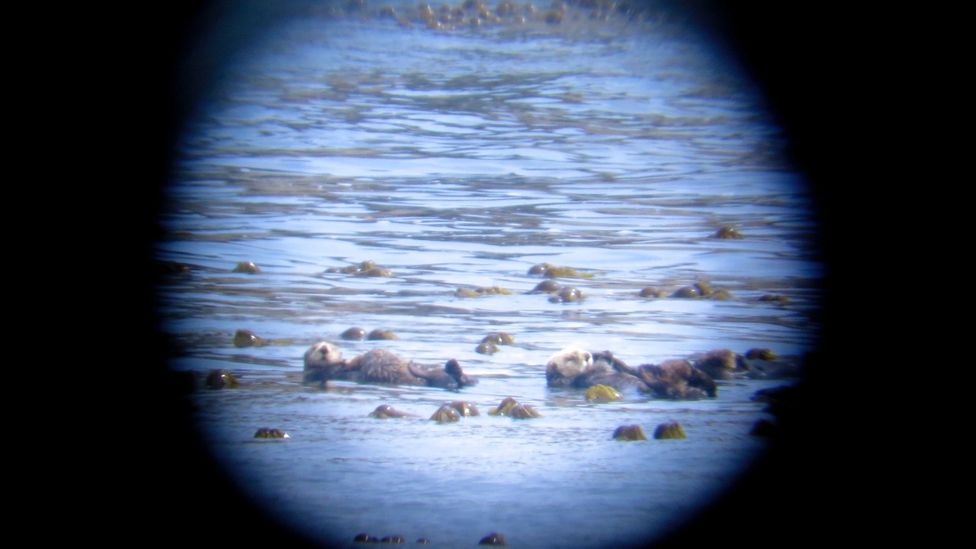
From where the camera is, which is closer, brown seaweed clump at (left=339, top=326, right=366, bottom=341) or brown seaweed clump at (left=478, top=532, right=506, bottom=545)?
brown seaweed clump at (left=478, top=532, right=506, bottom=545)

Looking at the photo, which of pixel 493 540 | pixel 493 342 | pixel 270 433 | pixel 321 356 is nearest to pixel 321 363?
pixel 321 356

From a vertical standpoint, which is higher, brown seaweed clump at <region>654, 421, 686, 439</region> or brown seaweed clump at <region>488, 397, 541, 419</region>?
brown seaweed clump at <region>488, 397, 541, 419</region>

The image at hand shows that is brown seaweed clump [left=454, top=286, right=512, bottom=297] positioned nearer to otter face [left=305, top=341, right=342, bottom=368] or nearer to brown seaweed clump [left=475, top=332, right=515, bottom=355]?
brown seaweed clump [left=475, top=332, right=515, bottom=355]

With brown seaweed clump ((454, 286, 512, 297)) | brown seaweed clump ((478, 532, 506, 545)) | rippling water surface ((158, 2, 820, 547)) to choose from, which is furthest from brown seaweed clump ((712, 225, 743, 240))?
brown seaweed clump ((478, 532, 506, 545))

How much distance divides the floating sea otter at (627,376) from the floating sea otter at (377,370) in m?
0.41

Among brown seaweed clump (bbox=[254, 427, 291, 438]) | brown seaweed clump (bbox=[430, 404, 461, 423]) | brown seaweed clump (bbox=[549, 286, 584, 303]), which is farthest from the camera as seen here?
brown seaweed clump (bbox=[549, 286, 584, 303])

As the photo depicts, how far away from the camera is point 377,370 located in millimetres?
4379

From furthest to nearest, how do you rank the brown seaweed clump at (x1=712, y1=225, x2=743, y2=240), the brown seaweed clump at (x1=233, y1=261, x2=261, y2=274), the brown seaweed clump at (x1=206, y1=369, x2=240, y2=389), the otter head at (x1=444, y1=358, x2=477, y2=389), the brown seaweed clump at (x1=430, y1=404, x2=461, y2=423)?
the brown seaweed clump at (x1=712, y1=225, x2=743, y2=240) < the brown seaweed clump at (x1=233, y1=261, x2=261, y2=274) < the otter head at (x1=444, y1=358, x2=477, y2=389) < the brown seaweed clump at (x1=206, y1=369, x2=240, y2=389) < the brown seaweed clump at (x1=430, y1=404, x2=461, y2=423)

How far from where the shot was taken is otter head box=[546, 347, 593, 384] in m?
4.37

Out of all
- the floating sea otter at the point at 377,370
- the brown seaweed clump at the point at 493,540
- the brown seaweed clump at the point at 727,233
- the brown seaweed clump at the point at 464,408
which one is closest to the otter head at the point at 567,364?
the floating sea otter at the point at 377,370

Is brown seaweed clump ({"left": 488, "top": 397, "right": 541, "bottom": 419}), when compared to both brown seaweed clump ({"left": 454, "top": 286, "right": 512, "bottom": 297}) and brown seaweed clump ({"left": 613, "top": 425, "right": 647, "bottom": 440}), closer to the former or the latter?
brown seaweed clump ({"left": 613, "top": 425, "right": 647, "bottom": 440})

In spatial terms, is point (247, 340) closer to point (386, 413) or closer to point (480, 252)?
point (386, 413)

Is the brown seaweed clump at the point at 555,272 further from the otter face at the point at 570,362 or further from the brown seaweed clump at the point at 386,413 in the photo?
the brown seaweed clump at the point at 386,413

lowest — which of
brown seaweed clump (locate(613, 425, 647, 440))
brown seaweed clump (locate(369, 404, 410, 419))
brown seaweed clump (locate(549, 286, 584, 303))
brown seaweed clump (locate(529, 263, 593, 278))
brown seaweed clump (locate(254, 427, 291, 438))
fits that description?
brown seaweed clump (locate(254, 427, 291, 438))
